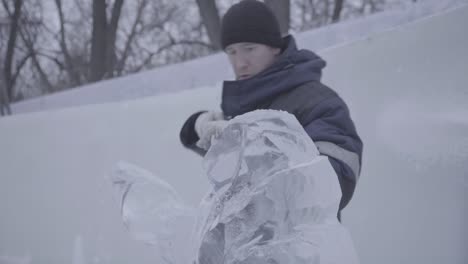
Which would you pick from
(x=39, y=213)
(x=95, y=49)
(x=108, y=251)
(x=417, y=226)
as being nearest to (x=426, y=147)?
(x=417, y=226)

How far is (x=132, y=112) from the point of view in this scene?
217 cm

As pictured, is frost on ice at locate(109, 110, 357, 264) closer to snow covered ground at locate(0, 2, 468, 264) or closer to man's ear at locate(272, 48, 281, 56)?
man's ear at locate(272, 48, 281, 56)

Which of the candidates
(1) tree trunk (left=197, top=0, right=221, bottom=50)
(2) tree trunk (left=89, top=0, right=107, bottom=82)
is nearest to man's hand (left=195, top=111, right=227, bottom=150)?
(1) tree trunk (left=197, top=0, right=221, bottom=50)

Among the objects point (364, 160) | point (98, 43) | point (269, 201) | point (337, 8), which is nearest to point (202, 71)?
point (364, 160)

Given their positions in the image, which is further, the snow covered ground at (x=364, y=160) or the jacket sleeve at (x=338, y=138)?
the snow covered ground at (x=364, y=160)

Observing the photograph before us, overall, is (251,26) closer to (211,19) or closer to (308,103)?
(308,103)

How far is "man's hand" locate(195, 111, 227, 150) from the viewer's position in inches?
28.4

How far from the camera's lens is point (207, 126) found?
2.47 feet

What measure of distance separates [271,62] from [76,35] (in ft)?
18.5

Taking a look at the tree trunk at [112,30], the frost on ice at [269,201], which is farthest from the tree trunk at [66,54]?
the frost on ice at [269,201]

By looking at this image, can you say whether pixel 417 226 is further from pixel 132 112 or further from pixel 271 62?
pixel 132 112

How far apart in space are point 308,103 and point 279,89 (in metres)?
0.07

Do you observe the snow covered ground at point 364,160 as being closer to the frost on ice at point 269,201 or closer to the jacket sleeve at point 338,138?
the jacket sleeve at point 338,138

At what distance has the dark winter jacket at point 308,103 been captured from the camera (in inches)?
24.8
